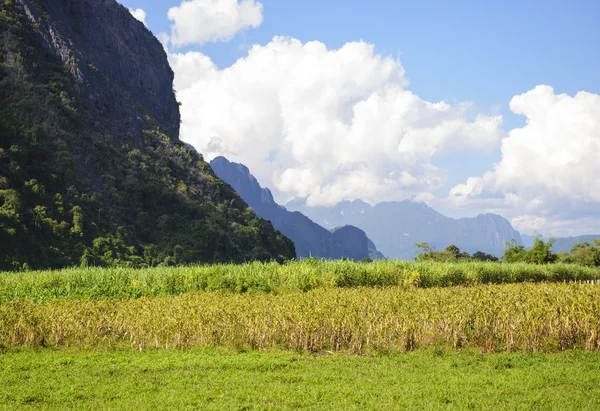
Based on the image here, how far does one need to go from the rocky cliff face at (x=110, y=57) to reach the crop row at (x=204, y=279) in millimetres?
59953

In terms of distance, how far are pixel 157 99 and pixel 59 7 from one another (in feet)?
93.1

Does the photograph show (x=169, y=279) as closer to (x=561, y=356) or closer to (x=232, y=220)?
(x=561, y=356)

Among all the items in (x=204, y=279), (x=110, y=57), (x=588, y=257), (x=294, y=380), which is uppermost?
(x=110, y=57)

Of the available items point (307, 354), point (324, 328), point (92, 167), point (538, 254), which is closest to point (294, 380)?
point (307, 354)

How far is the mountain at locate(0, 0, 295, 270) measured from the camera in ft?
185

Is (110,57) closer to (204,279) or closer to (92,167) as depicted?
(92,167)

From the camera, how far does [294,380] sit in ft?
37.9

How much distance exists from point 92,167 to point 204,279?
50433 millimetres

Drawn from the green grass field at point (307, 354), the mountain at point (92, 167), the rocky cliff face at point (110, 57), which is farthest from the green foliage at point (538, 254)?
the rocky cliff face at point (110, 57)

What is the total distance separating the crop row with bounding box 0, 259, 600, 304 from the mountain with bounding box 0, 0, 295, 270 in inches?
997

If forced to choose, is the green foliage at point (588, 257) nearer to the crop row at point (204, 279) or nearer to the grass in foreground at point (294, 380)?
the crop row at point (204, 279)

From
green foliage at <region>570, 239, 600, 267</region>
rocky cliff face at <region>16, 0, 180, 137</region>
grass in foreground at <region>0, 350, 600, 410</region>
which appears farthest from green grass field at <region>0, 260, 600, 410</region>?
rocky cliff face at <region>16, 0, 180, 137</region>

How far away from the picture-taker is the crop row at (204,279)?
83.4ft

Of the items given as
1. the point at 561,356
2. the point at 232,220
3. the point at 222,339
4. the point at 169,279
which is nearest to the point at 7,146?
the point at 232,220
